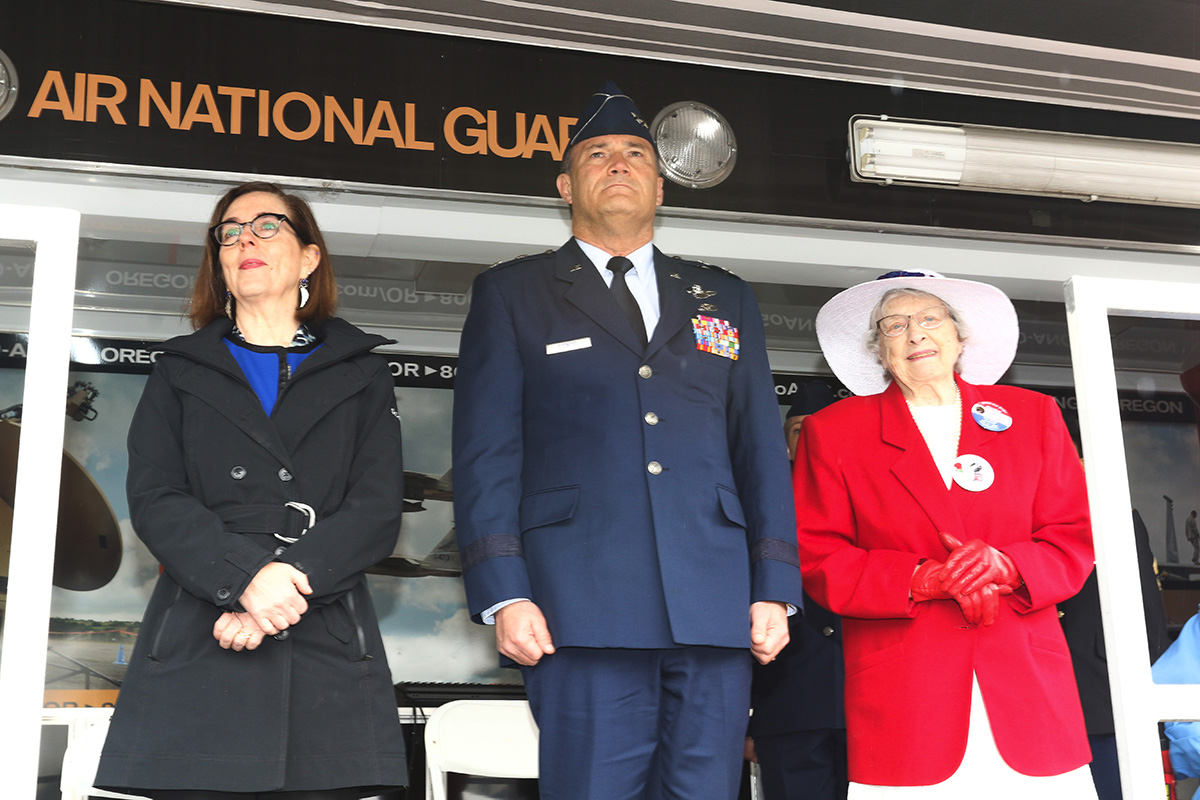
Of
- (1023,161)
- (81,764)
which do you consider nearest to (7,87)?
(81,764)

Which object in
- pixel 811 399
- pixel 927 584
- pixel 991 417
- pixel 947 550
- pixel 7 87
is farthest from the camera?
pixel 811 399

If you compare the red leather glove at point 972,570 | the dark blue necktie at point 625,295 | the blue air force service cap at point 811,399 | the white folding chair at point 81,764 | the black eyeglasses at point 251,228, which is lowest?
the white folding chair at point 81,764

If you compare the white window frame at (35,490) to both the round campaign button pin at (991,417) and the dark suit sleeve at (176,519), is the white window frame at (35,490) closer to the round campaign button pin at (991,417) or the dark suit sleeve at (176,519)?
the dark suit sleeve at (176,519)

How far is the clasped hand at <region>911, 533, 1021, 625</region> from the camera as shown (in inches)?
93.6

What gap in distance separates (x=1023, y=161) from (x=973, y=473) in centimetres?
163

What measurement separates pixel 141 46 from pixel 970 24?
2.41 meters

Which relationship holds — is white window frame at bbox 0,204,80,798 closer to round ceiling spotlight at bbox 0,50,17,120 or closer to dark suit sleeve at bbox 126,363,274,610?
Result: dark suit sleeve at bbox 126,363,274,610

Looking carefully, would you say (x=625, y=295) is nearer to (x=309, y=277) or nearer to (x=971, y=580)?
(x=309, y=277)

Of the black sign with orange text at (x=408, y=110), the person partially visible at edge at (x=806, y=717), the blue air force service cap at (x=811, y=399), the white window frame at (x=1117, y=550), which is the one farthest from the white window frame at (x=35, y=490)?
the blue air force service cap at (x=811, y=399)

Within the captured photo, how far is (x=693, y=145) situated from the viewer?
3.65 m

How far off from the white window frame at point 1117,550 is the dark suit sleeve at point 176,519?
1833mm

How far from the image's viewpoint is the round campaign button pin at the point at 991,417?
8.66 feet

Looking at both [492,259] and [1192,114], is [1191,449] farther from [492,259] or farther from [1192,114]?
[492,259]

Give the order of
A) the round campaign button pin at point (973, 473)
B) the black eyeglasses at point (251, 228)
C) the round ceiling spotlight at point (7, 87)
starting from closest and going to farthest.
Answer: the black eyeglasses at point (251, 228)
the round campaign button pin at point (973, 473)
the round ceiling spotlight at point (7, 87)
